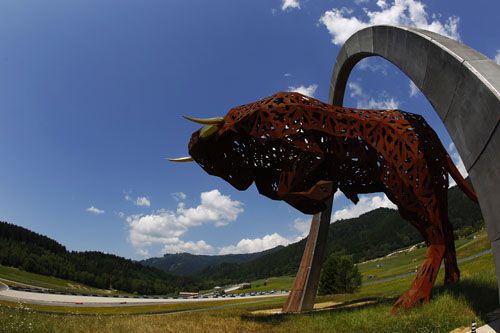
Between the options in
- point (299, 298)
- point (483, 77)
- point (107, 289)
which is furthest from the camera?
point (107, 289)

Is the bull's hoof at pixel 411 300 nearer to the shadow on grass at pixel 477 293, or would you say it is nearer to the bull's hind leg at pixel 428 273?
the bull's hind leg at pixel 428 273

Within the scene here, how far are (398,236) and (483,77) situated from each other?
135907mm

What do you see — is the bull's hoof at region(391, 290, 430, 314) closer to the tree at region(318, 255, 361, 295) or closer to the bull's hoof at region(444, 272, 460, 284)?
the bull's hoof at region(444, 272, 460, 284)

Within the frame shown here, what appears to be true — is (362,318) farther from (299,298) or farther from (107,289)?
(107,289)

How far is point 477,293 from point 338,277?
61.1 ft

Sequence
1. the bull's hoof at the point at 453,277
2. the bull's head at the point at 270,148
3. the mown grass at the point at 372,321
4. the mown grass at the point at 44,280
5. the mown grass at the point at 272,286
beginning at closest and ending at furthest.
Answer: the mown grass at the point at 372,321
the bull's hoof at the point at 453,277
the bull's head at the point at 270,148
the mown grass at the point at 272,286
the mown grass at the point at 44,280

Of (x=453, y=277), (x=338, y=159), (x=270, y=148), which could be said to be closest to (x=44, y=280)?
(x=270, y=148)

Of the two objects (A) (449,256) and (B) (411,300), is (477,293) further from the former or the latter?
(B) (411,300)

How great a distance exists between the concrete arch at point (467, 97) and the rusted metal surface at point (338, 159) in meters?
2.25

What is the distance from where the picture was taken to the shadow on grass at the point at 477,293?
7.96 m

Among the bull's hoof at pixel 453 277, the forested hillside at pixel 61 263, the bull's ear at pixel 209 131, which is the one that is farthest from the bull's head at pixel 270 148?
the forested hillside at pixel 61 263

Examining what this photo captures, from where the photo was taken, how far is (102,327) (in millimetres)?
9656

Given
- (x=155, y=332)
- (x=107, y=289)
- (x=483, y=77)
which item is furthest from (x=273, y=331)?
(x=107, y=289)

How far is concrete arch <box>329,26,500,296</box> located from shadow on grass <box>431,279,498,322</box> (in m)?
2.64
